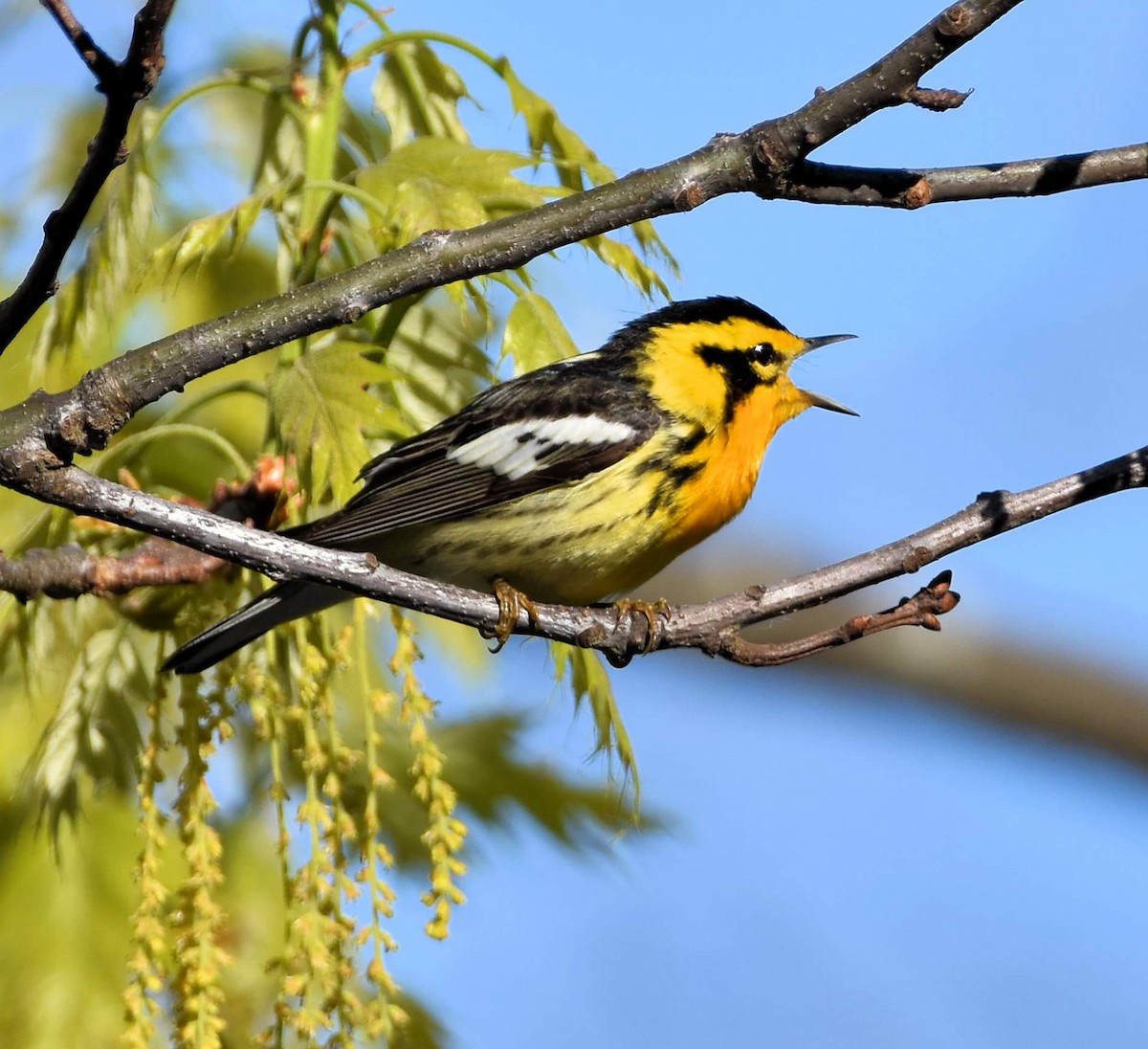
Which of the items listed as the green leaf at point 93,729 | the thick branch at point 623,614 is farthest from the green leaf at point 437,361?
the green leaf at point 93,729

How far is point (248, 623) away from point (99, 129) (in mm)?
1245

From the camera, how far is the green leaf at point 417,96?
10.3 ft

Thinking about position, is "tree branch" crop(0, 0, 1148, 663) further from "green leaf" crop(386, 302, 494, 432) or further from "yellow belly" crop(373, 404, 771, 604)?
"yellow belly" crop(373, 404, 771, 604)

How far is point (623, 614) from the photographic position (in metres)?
2.79

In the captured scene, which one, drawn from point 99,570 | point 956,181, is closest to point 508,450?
point 99,570

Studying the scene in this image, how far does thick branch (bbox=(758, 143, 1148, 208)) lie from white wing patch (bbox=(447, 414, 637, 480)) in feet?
5.12

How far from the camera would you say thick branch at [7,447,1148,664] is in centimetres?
198

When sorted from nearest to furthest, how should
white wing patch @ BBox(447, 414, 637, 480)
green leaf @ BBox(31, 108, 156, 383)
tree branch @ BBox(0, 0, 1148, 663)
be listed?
tree branch @ BBox(0, 0, 1148, 663) < green leaf @ BBox(31, 108, 156, 383) < white wing patch @ BBox(447, 414, 637, 480)

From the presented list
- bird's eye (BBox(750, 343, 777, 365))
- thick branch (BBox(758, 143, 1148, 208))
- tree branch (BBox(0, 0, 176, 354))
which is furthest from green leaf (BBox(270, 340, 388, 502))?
bird's eye (BBox(750, 343, 777, 365))

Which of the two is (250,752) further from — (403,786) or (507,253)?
(507,253)

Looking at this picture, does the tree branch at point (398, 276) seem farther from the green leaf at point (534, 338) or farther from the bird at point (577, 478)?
the bird at point (577, 478)

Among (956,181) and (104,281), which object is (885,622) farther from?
(104,281)

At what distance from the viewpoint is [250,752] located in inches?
127

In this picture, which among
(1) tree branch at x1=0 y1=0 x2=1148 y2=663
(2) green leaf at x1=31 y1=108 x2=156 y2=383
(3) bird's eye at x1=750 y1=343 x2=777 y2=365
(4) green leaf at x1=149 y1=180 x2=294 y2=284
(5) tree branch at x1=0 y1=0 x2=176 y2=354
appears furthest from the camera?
(3) bird's eye at x1=750 y1=343 x2=777 y2=365
